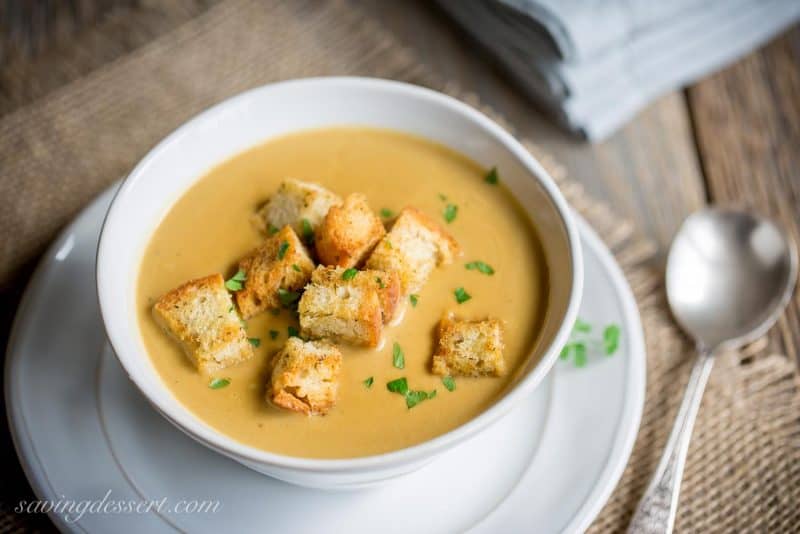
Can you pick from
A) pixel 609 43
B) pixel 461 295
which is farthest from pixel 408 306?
pixel 609 43

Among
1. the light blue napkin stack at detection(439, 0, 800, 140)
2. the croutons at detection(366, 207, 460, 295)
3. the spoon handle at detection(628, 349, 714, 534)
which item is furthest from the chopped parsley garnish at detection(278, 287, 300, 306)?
the light blue napkin stack at detection(439, 0, 800, 140)

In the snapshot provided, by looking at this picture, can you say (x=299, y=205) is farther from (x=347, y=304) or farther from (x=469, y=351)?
(x=469, y=351)

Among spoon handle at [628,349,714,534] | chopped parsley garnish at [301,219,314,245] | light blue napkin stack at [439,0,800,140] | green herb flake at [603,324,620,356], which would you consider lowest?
spoon handle at [628,349,714,534]

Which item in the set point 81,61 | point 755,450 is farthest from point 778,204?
point 81,61

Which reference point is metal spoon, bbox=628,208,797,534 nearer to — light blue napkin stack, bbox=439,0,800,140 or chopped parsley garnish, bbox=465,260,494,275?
light blue napkin stack, bbox=439,0,800,140

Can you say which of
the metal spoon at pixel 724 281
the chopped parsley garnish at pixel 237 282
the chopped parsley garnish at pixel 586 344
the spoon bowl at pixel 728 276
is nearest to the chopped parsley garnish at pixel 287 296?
the chopped parsley garnish at pixel 237 282

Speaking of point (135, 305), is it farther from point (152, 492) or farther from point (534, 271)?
point (534, 271)
